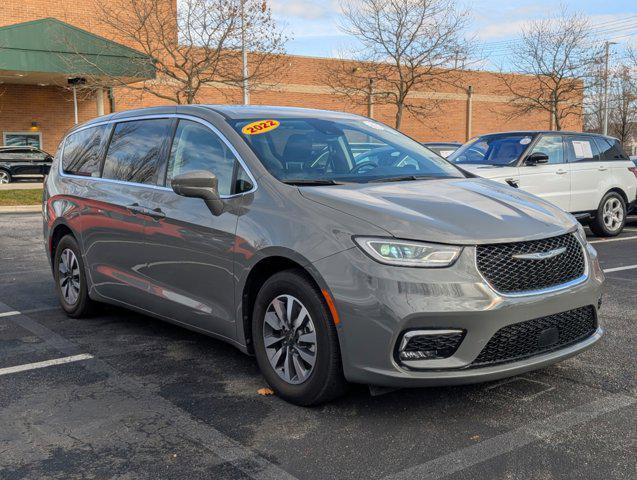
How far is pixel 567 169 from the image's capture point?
36.0 ft

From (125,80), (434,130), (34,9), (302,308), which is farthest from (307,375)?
(434,130)

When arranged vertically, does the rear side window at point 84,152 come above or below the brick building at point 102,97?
below

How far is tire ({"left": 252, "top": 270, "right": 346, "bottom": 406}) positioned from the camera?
3660mm

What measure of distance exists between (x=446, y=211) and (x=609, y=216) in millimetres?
9074

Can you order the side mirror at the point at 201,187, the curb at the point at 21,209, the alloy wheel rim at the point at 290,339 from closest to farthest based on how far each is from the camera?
the alloy wheel rim at the point at 290,339, the side mirror at the point at 201,187, the curb at the point at 21,209

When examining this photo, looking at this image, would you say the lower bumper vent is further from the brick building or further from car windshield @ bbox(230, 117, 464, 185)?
the brick building

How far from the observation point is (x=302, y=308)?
149 inches

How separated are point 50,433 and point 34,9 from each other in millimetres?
29688

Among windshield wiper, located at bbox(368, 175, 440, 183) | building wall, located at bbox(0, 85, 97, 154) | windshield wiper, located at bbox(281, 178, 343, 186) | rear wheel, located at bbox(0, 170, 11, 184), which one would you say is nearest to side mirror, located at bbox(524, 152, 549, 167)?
windshield wiper, located at bbox(368, 175, 440, 183)

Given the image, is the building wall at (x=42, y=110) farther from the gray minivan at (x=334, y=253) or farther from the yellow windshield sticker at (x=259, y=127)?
the yellow windshield sticker at (x=259, y=127)

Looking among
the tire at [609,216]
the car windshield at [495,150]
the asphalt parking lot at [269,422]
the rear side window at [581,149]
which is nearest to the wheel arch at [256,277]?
the asphalt parking lot at [269,422]

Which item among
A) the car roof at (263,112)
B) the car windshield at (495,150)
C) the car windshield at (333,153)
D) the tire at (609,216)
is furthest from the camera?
the tire at (609,216)

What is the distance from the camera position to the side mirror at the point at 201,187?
4246mm

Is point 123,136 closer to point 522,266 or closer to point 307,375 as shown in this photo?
point 307,375
